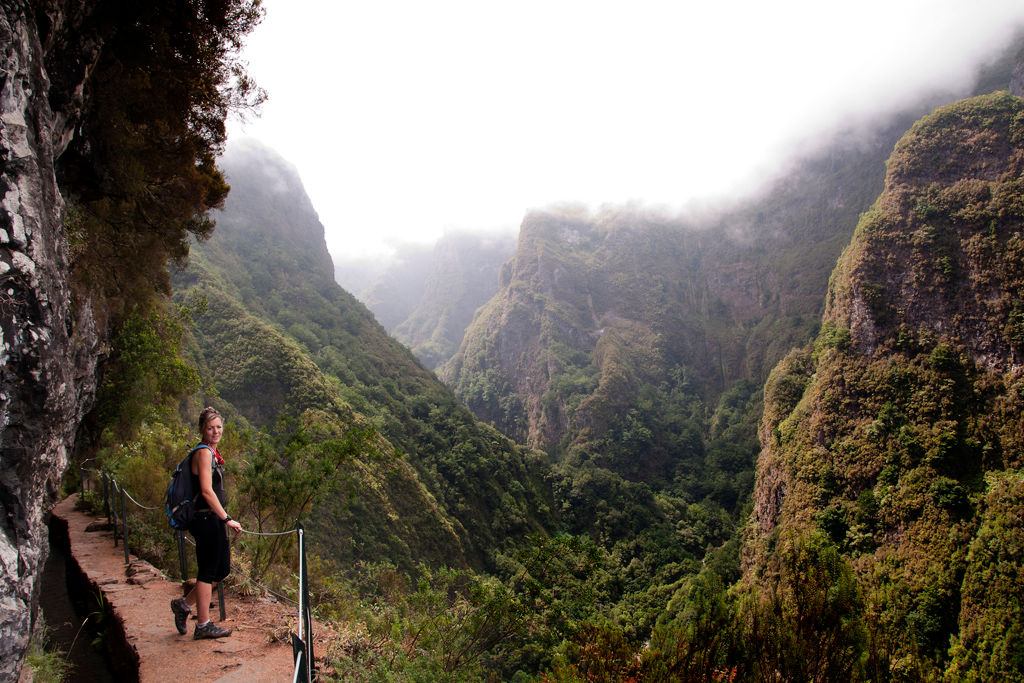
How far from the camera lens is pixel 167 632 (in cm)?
460

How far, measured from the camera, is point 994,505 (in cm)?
2542

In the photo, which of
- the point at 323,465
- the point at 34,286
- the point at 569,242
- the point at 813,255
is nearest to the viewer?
the point at 34,286

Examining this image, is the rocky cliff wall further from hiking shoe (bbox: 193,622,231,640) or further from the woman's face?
the woman's face

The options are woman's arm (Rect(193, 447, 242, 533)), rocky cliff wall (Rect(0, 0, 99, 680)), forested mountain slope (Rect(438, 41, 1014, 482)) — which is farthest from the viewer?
forested mountain slope (Rect(438, 41, 1014, 482))

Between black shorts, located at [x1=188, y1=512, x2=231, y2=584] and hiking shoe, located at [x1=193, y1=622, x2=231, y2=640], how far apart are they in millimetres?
463

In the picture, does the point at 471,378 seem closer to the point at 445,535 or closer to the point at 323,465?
the point at 445,535

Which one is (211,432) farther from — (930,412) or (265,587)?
(930,412)

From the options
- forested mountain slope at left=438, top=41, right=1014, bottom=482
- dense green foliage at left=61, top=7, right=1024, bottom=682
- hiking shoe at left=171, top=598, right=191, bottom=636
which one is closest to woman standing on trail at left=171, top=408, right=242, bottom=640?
hiking shoe at left=171, top=598, right=191, bottom=636

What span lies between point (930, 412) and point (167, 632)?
43218mm

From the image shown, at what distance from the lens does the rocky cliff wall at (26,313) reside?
12.1 ft

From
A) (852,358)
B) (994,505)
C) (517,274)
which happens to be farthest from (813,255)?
(994,505)

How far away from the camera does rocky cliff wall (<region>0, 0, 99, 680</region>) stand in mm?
3680

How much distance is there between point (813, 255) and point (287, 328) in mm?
115594

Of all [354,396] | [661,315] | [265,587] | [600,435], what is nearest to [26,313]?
[265,587]
